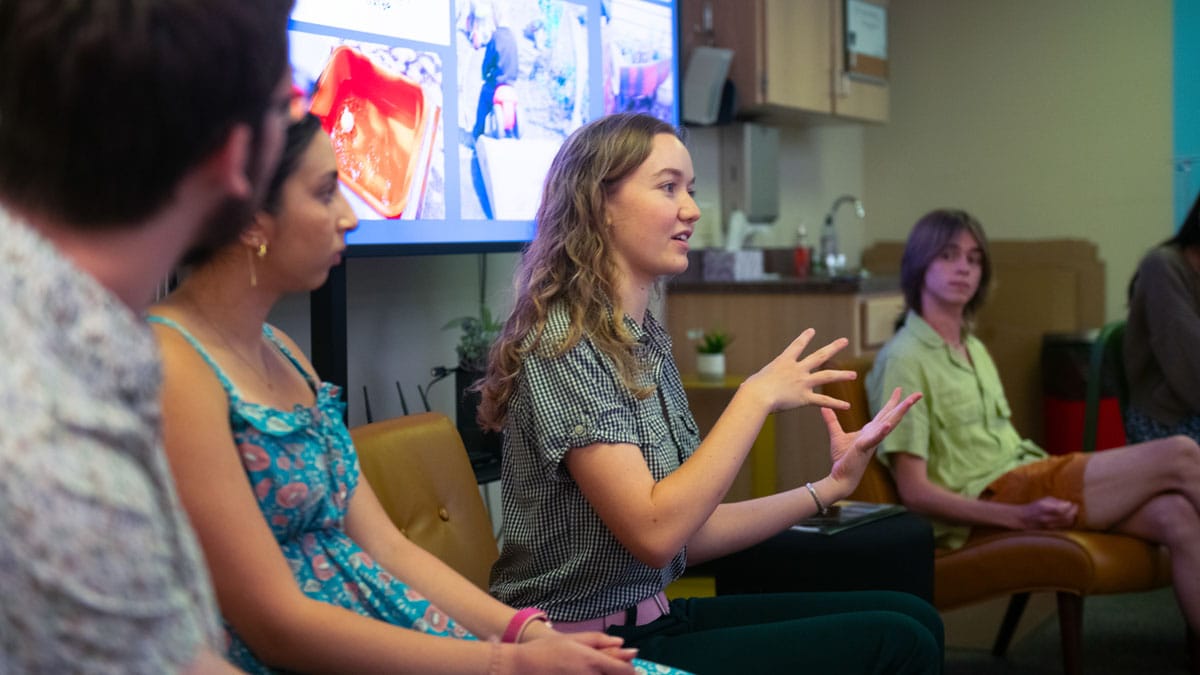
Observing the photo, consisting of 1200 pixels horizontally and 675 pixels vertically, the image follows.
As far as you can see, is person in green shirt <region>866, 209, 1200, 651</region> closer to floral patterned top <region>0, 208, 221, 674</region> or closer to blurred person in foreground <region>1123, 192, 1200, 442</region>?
blurred person in foreground <region>1123, 192, 1200, 442</region>

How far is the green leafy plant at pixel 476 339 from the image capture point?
9.68 ft

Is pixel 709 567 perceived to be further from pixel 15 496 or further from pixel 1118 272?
pixel 1118 272

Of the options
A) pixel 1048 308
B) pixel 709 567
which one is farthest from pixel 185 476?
pixel 1048 308

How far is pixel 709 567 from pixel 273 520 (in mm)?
1095

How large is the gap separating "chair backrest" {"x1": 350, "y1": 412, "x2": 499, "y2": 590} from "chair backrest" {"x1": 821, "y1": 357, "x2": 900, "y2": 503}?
1092 mm

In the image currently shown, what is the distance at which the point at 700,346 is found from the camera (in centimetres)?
400

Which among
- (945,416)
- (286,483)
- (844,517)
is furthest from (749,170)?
(286,483)

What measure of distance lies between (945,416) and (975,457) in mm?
139

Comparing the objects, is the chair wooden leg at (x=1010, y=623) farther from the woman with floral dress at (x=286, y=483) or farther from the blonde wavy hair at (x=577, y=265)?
the woman with floral dress at (x=286, y=483)

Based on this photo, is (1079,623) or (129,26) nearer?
(129,26)

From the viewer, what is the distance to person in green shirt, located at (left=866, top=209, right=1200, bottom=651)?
2756mm

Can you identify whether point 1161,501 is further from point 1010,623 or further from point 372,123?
point 372,123

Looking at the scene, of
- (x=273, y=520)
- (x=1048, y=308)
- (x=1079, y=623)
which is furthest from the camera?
(x=1048, y=308)

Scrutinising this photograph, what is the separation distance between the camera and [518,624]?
4.32 ft
